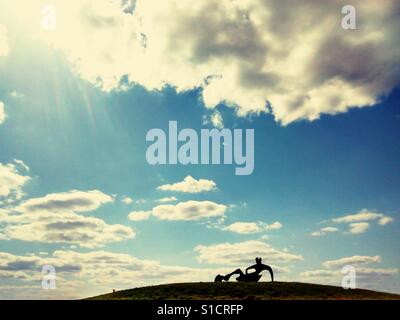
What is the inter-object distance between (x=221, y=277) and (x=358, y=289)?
49.7ft

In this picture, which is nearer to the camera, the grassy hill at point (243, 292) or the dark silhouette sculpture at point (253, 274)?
the grassy hill at point (243, 292)

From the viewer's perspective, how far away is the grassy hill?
39.5m

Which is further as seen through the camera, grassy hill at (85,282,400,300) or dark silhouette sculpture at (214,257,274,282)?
dark silhouette sculpture at (214,257,274,282)

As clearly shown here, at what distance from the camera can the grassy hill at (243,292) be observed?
39531mm

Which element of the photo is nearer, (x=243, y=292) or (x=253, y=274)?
(x=243, y=292)

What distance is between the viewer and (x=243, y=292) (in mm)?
40500
